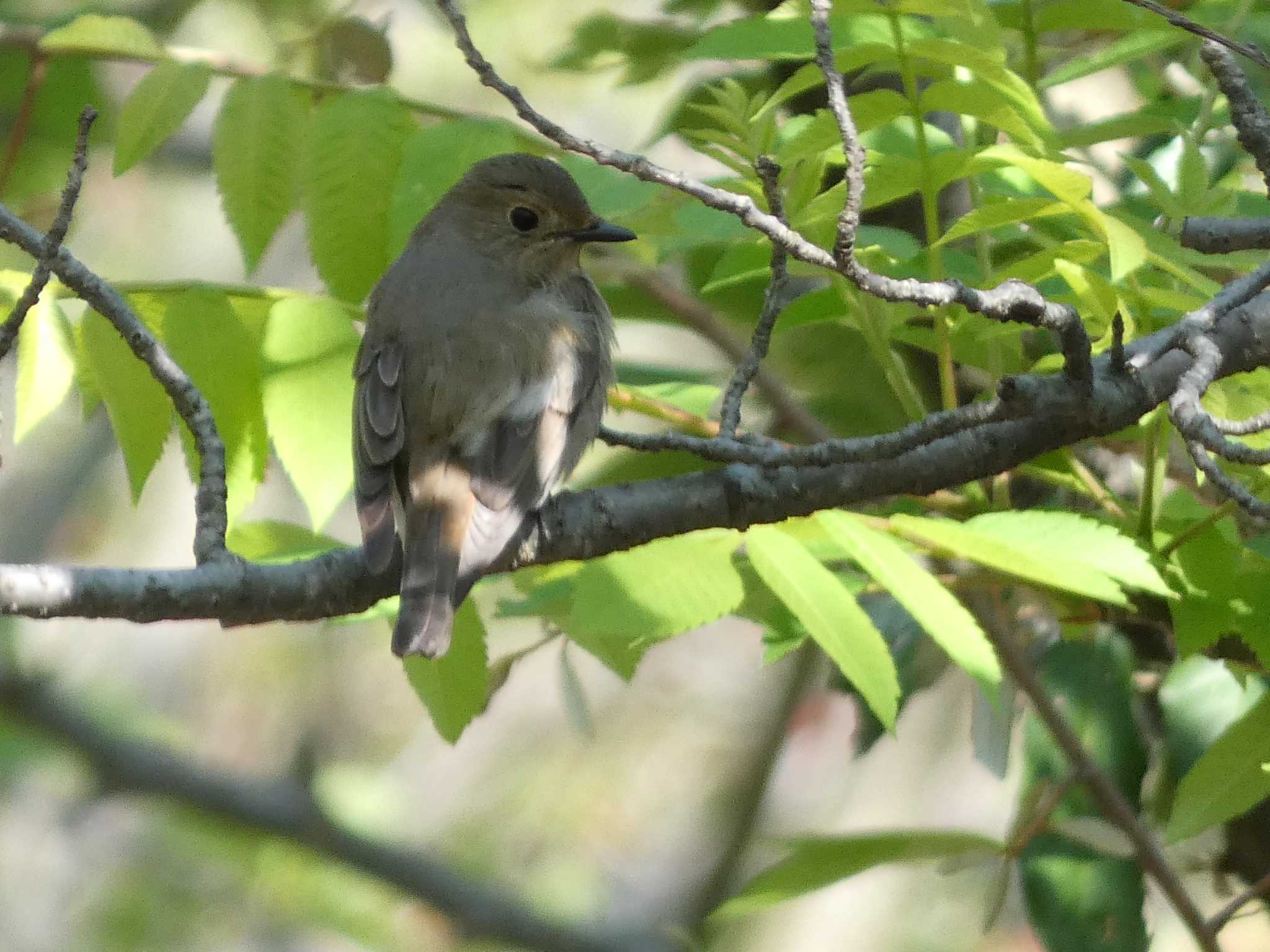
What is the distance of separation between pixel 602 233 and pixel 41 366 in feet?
4.99

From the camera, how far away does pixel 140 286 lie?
113 inches

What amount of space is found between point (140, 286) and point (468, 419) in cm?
71

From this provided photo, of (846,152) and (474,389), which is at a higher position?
(846,152)

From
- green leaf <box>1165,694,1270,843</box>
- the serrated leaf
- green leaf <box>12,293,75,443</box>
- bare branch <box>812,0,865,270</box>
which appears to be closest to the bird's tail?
green leaf <box>12,293,75,443</box>

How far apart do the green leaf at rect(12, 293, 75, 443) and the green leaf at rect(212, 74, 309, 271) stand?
505 mm

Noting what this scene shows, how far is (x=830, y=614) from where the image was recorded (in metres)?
2.29

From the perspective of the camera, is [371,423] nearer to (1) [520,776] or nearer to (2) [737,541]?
(2) [737,541]

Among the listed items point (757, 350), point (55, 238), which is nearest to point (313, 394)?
point (55, 238)

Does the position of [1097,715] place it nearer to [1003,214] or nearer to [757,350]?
[757,350]

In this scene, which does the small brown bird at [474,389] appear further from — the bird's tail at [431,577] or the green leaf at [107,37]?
the green leaf at [107,37]

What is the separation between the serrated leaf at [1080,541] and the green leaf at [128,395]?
143 centimetres

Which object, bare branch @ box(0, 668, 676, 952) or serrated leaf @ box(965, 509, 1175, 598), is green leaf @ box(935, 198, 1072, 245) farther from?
bare branch @ box(0, 668, 676, 952)

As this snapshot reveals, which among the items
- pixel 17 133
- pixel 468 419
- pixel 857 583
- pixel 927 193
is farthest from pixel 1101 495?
pixel 17 133

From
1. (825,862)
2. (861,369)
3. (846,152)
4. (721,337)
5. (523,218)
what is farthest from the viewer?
(523,218)
